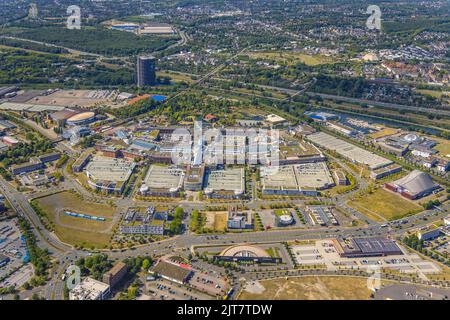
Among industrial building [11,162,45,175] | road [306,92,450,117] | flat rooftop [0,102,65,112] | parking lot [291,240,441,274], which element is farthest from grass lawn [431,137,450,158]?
flat rooftop [0,102,65,112]

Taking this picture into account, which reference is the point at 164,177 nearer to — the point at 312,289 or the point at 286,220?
the point at 286,220

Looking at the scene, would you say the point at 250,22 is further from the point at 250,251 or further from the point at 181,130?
the point at 250,251

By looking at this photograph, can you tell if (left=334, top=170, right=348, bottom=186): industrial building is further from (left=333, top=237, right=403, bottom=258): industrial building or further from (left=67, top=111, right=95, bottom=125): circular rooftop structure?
(left=67, top=111, right=95, bottom=125): circular rooftop structure

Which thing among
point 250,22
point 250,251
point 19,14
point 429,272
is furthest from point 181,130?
point 19,14

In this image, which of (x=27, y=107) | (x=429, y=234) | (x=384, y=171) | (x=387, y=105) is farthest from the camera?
(x=387, y=105)

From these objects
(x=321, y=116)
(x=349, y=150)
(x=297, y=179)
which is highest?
(x=321, y=116)

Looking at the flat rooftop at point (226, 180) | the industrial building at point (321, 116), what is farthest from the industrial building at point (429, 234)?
the industrial building at point (321, 116)

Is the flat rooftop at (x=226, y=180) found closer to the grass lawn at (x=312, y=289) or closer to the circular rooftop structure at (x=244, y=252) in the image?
the circular rooftop structure at (x=244, y=252)

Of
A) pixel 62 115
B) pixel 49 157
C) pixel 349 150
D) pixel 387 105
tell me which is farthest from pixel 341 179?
pixel 62 115
